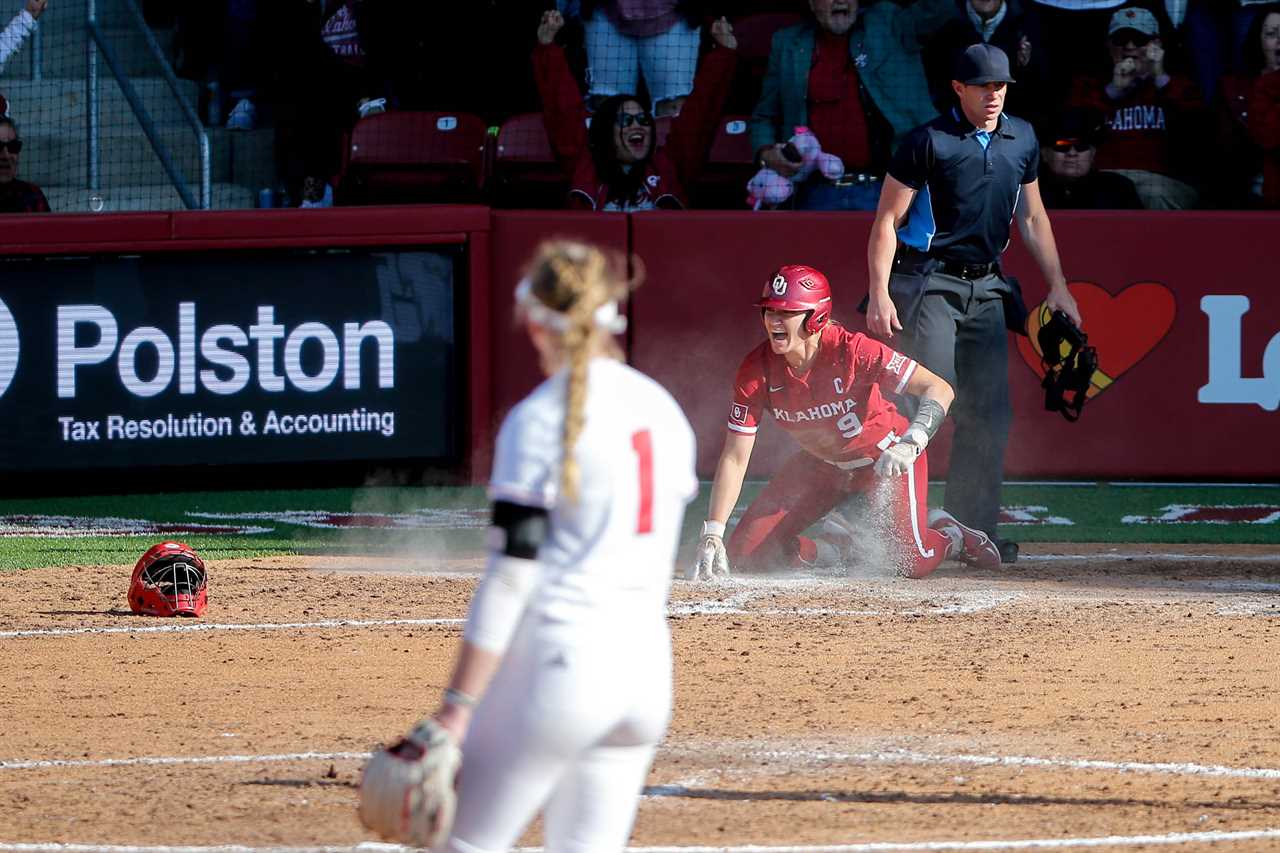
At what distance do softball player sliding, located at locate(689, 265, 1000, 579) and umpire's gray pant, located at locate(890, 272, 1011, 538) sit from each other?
174mm

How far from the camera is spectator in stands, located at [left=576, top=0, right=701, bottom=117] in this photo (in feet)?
45.3

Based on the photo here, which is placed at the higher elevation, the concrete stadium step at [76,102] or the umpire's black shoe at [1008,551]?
the concrete stadium step at [76,102]

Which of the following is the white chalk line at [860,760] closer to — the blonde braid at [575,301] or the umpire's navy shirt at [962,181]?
the blonde braid at [575,301]

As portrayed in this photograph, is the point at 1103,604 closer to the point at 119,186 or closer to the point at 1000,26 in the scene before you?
the point at 1000,26

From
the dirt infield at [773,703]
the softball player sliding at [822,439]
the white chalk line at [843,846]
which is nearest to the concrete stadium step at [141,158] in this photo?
the dirt infield at [773,703]

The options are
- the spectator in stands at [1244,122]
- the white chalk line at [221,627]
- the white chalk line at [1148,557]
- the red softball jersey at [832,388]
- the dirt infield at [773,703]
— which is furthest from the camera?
→ the spectator in stands at [1244,122]

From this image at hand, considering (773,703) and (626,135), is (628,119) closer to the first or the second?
(626,135)

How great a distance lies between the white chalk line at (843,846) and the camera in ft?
16.4

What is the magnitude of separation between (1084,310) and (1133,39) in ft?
6.87

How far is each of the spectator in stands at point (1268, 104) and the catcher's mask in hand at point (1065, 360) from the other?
2884mm

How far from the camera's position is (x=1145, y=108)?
13.2 meters

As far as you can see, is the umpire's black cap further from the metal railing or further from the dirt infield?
the metal railing

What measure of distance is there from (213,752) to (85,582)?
11.8 feet

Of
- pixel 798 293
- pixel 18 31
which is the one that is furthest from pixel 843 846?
pixel 18 31
